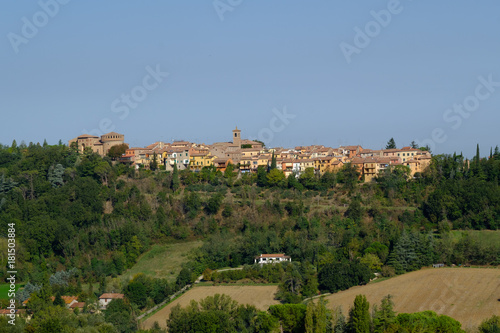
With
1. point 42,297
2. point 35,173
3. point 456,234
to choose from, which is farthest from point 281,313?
point 35,173

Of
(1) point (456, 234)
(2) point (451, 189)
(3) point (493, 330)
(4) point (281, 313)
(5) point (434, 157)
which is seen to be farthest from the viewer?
(5) point (434, 157)

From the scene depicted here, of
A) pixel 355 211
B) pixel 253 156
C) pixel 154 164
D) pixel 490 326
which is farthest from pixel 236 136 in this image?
pixel 490 326

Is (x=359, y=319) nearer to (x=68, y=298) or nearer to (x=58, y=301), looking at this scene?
(x=58, y=301)

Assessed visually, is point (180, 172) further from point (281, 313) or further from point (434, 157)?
point (281, 313)

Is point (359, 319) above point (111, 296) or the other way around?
above

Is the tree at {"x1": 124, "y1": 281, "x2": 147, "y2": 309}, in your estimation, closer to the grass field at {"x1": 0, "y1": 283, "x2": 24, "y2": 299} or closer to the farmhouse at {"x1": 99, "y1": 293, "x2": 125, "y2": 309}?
the farmhouse at {"x1": 99, "y1": 293, "x2": 125, "y2": 309}

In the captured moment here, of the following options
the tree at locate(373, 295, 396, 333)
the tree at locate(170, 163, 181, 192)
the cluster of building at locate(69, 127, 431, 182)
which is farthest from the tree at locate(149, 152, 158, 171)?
the tree at locate(373, 295, 396, 333)
